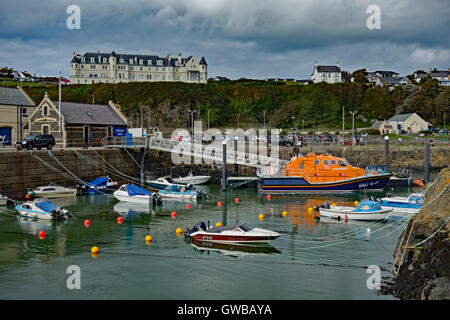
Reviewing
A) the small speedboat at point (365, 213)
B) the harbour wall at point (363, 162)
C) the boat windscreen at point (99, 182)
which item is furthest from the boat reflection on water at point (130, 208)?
the harbour wall at point (363, 162)

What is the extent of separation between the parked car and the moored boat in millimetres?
20318

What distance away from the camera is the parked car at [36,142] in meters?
39.1

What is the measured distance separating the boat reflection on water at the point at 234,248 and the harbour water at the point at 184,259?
0.05 metres

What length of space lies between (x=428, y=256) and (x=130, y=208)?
23152 mm

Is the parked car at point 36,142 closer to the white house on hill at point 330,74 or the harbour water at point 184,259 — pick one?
the harbour water at point 184,259

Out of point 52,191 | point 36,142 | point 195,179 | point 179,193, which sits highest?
point 36,142

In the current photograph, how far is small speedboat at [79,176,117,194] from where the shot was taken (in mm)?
39250

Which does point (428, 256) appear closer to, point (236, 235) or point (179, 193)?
point (236, 235)

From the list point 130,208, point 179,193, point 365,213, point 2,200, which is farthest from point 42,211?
point 365,213

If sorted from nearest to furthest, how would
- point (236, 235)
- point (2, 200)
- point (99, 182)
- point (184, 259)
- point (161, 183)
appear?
point (184, 259) → point (236, 235) → point (2, 200) → point (99, 182) → point (161, 183)

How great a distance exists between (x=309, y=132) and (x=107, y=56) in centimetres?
7505

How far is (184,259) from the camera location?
19.5m

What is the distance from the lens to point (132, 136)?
50094 mm
